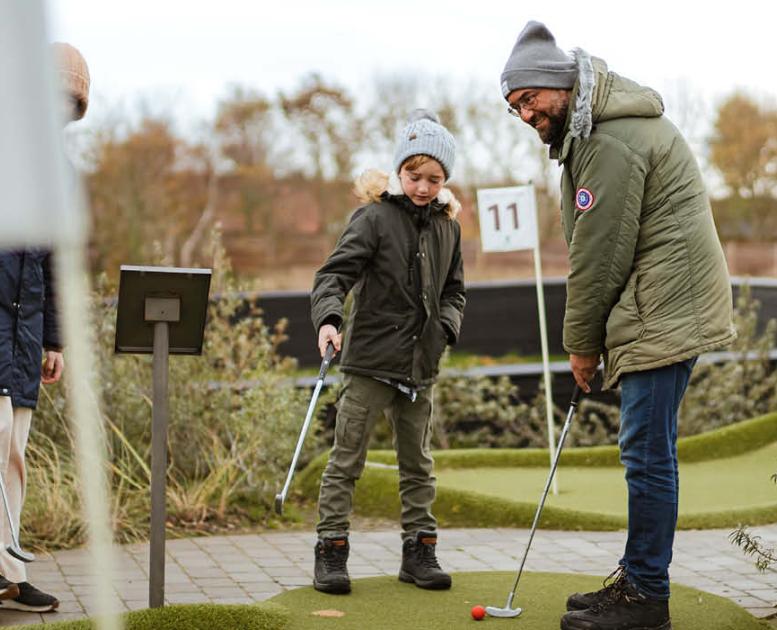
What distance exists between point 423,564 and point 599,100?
193 cm

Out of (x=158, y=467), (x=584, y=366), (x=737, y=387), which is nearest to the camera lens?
(x=158, y=467)

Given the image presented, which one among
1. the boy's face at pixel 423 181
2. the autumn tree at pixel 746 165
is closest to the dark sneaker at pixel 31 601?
the boy's face at pixel 423 181

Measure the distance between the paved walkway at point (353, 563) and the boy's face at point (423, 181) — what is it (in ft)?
5.43

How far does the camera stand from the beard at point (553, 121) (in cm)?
388

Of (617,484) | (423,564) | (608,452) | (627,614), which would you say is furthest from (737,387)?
(627,614)

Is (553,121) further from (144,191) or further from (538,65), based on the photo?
(144,191)

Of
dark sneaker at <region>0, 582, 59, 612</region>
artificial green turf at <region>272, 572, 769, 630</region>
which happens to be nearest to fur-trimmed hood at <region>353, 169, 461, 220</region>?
artificial green turf at <region>272, 572, 769, 630</region>

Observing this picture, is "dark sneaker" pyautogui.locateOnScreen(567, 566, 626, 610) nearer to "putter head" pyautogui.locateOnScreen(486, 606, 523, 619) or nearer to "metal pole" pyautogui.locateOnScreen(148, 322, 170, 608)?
"putter head" pyautogui.locateOnScreen(486, 606, 523, 619)

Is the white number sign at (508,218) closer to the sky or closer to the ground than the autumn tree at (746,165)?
closer to the ground

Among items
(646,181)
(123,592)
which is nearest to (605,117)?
(646,181)

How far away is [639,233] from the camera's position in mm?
3863

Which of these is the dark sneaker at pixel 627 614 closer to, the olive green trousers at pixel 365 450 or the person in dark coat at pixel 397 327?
A: the person in dark coat at pixel 397 327

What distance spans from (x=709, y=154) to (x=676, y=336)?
1017 inches

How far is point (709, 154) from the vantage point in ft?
93.5
